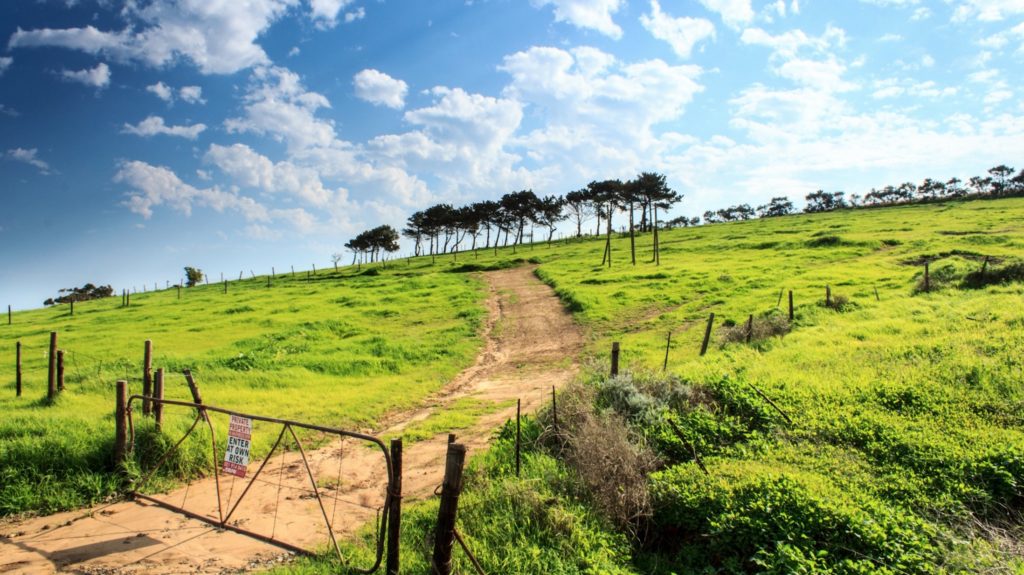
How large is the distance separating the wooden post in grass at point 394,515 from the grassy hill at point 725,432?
0.92ft

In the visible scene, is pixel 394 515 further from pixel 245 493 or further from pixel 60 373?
pixel 60 373

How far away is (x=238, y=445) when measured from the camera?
753 cm

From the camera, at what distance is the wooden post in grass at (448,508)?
544 centimetres

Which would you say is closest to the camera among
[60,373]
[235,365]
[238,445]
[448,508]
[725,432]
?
[448,508]

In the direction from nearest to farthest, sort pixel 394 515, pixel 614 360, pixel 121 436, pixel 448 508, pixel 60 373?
pixel 448 508 → pixel 394 515 → pixel 121 436 → pixel 614 360 → pixel 60 373

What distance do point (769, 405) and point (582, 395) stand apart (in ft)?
11.9

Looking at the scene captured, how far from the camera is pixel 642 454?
27.4 ft

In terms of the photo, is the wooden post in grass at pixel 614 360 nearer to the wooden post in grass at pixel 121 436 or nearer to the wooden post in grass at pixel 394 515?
the wooden post in grass at pixel 394 515

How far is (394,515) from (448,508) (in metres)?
0.84

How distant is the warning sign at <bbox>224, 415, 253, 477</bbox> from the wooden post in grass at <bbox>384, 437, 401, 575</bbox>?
2.73 m

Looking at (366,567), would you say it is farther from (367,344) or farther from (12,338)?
(12,338)

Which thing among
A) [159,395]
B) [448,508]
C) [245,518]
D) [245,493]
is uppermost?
[159,395]

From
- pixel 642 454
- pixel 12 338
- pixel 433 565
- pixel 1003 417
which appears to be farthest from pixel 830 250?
pixel 12 338

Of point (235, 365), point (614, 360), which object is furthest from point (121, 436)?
point (614, 360)
